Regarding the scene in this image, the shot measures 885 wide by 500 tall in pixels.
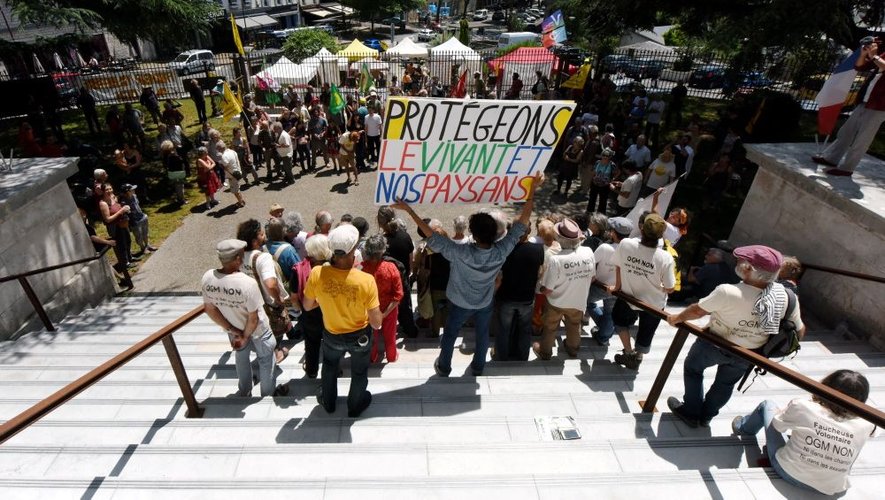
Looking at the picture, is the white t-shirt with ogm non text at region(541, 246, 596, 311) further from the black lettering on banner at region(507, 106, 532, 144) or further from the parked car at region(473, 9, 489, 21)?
the parked car at region(473, 9, 489, 21)

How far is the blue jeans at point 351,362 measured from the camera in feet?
12.1

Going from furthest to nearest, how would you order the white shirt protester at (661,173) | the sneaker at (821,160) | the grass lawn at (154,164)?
the grass lawn at (154,164)
the white shirt protester at (661,173)
the sneaker at (821,160)

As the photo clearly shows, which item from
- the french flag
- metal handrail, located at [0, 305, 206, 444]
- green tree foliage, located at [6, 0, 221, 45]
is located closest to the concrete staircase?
metal handrail, located at [0, 305, 206, 444]

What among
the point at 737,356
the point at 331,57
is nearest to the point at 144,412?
the point at 737,356

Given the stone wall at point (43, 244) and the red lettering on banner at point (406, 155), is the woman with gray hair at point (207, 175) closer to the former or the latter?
the stone wall at point (43, 244)

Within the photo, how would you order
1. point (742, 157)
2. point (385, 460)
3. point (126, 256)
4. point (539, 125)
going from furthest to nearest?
point (742, 157) < point (126, 256) < point (539, 125) < point (385, 460)

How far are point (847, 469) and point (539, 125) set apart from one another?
328 centimetres

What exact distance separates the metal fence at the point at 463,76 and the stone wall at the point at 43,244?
1181 centimetres

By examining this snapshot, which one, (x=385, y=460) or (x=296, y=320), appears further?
(x=296, y=320)

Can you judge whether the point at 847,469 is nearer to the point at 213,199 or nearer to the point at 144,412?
the point at 144,412

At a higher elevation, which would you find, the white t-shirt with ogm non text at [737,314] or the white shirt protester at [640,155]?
the white t-shirt with ogm non text at [737,314]

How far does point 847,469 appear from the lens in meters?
2.77

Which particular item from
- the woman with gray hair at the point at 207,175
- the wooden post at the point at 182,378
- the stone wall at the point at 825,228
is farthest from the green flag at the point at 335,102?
the wooden post at the point at 182,378

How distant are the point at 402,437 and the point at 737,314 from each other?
265 cm
